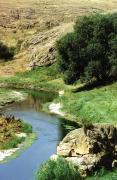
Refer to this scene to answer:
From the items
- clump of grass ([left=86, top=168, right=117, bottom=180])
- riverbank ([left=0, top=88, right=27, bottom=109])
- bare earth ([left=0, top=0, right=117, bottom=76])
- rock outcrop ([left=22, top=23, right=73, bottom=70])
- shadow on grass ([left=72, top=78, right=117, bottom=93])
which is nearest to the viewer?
clump of grass ([left=86, top=168, right=117, bottom=180])

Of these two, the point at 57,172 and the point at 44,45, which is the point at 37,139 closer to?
the point at 57,172

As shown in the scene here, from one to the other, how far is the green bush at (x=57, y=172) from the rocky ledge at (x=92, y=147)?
12.5ft

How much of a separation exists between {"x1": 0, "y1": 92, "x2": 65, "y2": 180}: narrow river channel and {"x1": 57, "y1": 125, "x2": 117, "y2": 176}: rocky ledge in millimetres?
3761

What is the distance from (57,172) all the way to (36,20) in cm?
8768

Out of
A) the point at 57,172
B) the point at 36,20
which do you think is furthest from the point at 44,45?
the point at 57,172

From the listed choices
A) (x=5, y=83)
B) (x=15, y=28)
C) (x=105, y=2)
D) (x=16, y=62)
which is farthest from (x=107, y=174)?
(x=105, y=2)

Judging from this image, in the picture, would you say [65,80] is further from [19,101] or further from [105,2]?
[105,2]

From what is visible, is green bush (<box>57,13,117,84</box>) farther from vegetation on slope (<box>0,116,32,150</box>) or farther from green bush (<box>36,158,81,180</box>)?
green bush (<box>36,158,81,180</box>)

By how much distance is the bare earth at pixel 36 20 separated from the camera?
362ft

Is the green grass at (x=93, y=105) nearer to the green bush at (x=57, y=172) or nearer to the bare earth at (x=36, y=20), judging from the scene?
the green bush at (x=57, y=172)

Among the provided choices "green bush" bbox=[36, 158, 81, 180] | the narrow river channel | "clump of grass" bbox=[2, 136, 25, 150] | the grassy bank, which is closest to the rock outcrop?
the grassy bank

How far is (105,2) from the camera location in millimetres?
148750

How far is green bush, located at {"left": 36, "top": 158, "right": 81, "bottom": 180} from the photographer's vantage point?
145 ft

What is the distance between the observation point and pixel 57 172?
44312 millimetres
